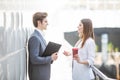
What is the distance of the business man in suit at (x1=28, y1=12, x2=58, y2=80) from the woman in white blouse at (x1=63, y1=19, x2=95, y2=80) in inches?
10.7

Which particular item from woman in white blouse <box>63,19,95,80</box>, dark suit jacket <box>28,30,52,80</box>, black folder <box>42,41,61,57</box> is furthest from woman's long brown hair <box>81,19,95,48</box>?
dark suit jacket <box>28,30,52,80</box>

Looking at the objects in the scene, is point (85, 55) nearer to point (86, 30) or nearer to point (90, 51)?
point (90, 51)

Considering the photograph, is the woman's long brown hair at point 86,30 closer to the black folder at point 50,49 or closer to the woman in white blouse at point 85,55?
the woman in white blouse at point 85,55

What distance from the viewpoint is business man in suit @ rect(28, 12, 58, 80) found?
2.56m

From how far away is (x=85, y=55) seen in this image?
112 inches

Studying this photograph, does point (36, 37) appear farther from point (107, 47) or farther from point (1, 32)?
point (107, 47)

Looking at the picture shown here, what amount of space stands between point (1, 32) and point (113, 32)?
966 cm

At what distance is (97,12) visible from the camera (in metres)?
10.7

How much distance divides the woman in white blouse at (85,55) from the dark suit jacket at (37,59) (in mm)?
276

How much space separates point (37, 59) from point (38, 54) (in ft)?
0.20

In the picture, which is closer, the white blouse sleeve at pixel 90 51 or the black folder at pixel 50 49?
the black folder at pixel 50 49

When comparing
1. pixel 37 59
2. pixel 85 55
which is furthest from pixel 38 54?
pixel 85 55

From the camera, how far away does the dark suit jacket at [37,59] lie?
2561 mm

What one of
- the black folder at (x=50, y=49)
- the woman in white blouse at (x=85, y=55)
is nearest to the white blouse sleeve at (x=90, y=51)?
the woman in white blouse at (x=85, y=55)
